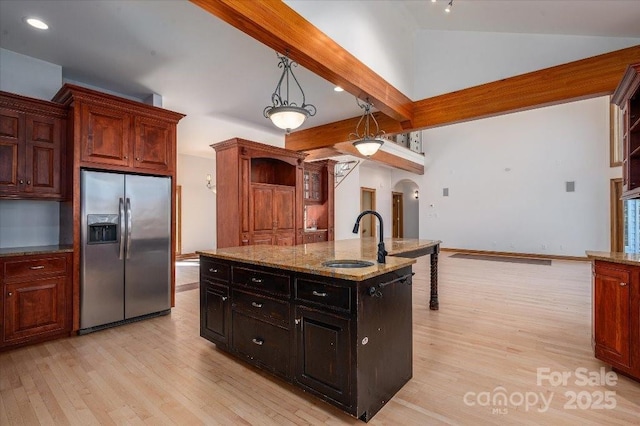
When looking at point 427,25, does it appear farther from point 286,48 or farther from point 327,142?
point 286,48

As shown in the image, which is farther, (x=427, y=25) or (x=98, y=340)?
(x=427, y=25)

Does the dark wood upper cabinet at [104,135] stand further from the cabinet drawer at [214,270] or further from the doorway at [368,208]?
the doorway at [368,208]

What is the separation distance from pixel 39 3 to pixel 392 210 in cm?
1080

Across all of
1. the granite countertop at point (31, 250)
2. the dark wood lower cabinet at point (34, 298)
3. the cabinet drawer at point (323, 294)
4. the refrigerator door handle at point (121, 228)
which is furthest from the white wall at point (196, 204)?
the cabinet drawer at point (323, 294)

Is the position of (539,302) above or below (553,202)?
below

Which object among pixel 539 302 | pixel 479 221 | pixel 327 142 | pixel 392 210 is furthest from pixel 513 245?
pixel 327 142

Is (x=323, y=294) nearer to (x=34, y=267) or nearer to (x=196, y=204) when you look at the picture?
(x=34, y=267)

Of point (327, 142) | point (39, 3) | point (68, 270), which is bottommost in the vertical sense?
point (68, 270)

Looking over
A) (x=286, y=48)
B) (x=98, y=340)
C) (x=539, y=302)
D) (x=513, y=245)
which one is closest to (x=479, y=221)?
(x=513, y=245)

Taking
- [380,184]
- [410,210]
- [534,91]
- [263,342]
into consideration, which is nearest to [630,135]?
[534,91]

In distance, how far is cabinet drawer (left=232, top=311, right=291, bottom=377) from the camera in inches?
85.2

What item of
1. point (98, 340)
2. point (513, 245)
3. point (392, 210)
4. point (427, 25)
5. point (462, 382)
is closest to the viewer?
point (462, 382)

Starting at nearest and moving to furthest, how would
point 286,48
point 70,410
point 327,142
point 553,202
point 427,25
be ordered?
1. point 70,410
2. point 286,48
3. point 427,25
4. point 327,142
5. point 553,202

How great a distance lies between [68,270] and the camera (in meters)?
3.15
